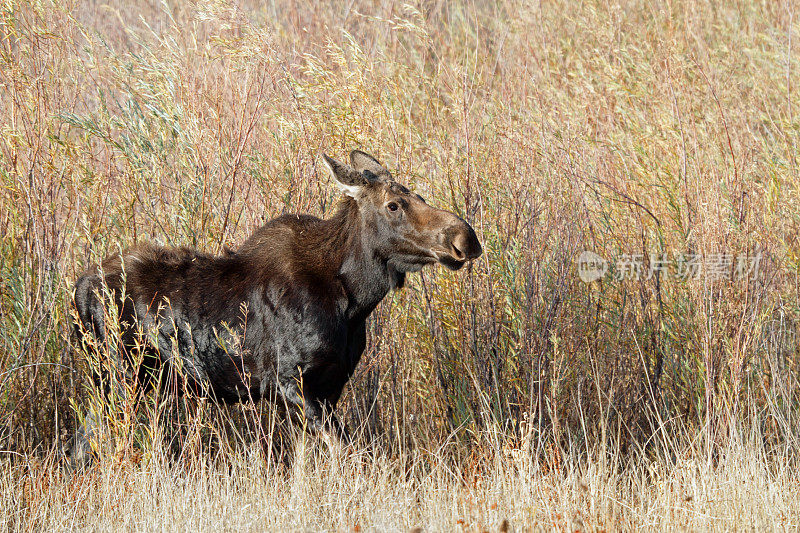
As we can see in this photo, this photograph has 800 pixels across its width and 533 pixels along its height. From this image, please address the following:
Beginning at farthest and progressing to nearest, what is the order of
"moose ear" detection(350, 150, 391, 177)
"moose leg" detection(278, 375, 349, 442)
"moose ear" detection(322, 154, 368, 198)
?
"moose ear" detection(350, 150, 391, 177), "moose ear" detection(322, 154, 368, 198), "moose leg" detection(278, 375, 349, 442)

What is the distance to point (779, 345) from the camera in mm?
6633

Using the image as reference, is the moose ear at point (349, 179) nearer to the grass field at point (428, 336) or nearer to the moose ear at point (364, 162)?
the moose ear at point (364, 162)

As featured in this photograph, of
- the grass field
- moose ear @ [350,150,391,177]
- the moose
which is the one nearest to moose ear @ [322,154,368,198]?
the moose

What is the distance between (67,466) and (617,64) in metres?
7.72

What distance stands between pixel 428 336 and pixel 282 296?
4.41ft

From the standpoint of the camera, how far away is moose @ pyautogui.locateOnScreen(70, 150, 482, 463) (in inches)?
216

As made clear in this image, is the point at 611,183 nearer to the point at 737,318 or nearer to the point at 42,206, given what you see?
the point at 737,318

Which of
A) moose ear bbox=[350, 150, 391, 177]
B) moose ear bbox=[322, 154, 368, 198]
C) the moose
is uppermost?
moose ear bbox=[350, 150, 391, 177]

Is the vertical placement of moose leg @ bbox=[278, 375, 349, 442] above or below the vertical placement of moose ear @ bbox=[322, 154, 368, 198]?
below

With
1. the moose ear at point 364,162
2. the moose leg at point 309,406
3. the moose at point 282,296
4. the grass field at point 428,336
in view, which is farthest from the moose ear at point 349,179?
the moose leg at point 309,406

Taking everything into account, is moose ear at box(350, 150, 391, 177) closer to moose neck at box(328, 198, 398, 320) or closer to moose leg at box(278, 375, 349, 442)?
moose neck at box(328, 198, 398, 320)

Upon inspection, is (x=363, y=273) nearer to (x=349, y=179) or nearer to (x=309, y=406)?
(x=349, y=179)

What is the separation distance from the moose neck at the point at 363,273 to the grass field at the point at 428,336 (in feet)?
2.18

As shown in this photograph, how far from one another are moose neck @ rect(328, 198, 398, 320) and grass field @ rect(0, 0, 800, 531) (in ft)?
2.18
